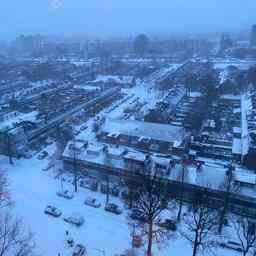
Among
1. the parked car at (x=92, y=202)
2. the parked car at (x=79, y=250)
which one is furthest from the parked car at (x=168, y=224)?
the parked car at (x=79, y=250)

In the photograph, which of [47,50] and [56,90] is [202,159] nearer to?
[56,90]

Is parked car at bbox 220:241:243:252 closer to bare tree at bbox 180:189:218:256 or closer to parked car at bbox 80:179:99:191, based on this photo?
bare tree at bbox 180:189:218:256

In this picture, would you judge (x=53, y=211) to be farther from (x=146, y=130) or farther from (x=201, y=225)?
(x=146, y=130)

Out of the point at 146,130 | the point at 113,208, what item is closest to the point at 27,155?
the point at 113,208

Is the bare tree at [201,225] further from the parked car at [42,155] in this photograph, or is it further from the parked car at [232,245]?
the parked car at [42,155]

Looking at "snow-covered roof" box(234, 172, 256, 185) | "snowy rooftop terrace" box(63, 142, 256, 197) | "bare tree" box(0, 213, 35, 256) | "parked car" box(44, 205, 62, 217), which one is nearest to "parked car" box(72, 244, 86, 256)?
"bare tree" box(0, 213, 35, 256)

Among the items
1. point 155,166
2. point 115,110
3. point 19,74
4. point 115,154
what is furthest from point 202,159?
point 19,74
